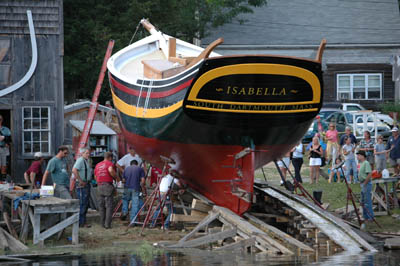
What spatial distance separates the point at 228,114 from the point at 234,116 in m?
0.13

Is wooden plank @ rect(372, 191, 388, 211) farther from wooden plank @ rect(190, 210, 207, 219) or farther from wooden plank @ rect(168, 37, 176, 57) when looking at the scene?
wooden plank @ rect(168, 37, 176, 57)

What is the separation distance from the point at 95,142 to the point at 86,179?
9.84 meters

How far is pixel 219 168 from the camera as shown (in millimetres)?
15562

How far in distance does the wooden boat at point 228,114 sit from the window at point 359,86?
24.5 m

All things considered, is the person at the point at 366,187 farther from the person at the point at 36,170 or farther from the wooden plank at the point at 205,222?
the person at the point at 36,170

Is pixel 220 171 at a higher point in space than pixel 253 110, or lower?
lower

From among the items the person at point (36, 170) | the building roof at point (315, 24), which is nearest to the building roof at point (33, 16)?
the person at point (36, 170)

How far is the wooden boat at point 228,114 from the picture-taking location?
14.3 meters

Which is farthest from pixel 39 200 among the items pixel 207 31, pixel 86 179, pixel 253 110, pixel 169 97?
pixel 207 31

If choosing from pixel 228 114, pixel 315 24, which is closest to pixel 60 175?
pixel 228 114

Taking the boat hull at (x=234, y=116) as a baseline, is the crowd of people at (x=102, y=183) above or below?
below

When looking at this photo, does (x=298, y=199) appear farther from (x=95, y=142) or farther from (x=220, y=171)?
(x=95, y=142)

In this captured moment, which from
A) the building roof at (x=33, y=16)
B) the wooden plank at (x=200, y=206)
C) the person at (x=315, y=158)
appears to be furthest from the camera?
the person at (x=315, y=158)

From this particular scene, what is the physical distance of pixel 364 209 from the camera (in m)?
16.4
